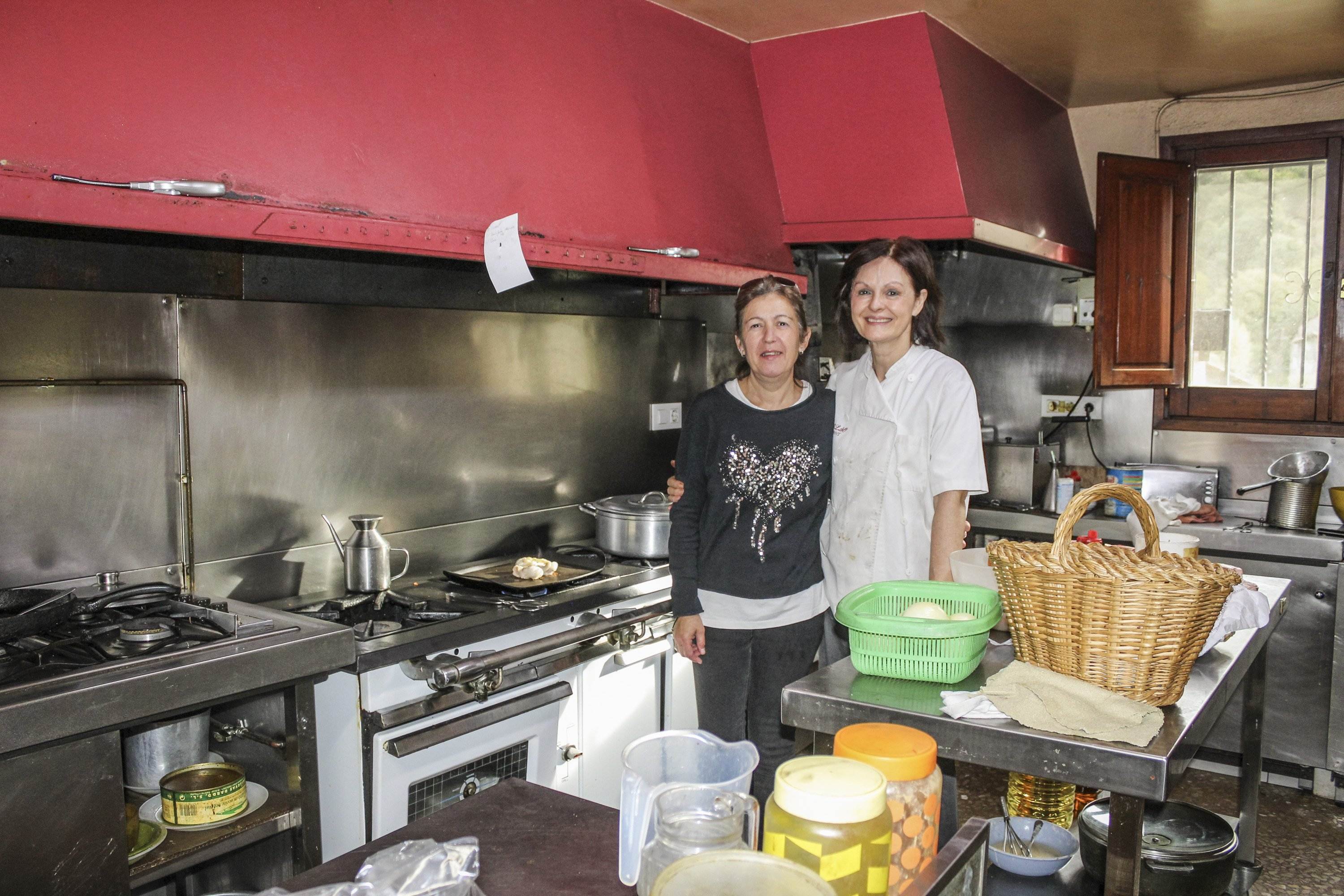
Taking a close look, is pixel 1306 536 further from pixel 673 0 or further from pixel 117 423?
pixel 117 423

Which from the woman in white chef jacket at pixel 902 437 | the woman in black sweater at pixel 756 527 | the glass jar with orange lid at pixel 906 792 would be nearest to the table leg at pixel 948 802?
the woman in white chef jacket at pixel 902 437

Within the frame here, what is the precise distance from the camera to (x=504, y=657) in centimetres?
223

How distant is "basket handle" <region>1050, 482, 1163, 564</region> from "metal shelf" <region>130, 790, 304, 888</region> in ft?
4.98

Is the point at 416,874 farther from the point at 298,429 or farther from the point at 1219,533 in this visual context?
the point at 1219,533

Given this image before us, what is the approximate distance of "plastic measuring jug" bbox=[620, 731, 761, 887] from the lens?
0.90 meters

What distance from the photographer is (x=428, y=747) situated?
7.13 ft

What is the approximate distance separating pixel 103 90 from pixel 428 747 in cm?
140

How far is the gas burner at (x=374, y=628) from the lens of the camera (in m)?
2.15

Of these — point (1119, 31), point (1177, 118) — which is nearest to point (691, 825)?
point (1119, 31)

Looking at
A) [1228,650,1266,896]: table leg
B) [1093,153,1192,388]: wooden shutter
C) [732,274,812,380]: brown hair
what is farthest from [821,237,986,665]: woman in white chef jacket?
[1093,153,1192,388]: wooden shutter

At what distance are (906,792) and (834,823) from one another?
157mm

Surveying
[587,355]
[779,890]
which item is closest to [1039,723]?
[779,890]

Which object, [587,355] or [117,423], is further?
[587,355]

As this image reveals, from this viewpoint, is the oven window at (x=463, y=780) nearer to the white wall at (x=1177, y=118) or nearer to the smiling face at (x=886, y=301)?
the smiling face at (x=886, y=301)
